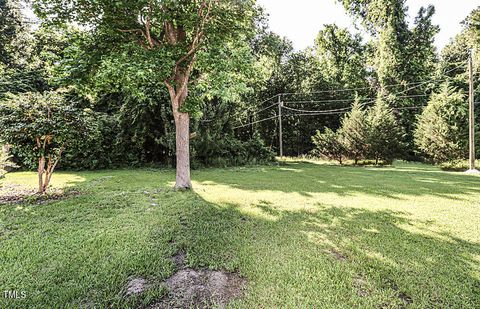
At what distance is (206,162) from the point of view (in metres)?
12.5

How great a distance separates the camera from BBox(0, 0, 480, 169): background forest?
5762 mm

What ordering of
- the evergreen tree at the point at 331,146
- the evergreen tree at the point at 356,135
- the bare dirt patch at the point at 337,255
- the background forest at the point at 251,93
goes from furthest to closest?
1. the evergreen tree at the point at 331,146
2. the evergreen tree at the point at 356,135
3. the background forest at the point at 251,93
4. the bare dirt patch at the point at 337,255

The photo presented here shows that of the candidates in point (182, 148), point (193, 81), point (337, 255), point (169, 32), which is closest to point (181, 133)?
point (182, 148)

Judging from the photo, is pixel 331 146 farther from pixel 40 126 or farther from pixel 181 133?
pixel 40 126

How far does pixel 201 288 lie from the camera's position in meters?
2.18

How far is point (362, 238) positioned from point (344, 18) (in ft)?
86.5

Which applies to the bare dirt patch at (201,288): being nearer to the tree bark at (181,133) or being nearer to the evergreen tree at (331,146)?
the tree bark at (181,133)

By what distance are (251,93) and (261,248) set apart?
17766 mm

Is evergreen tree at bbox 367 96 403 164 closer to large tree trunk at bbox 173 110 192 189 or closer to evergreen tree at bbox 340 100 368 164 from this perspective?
evergreen tree at bbox 340 100 368 164

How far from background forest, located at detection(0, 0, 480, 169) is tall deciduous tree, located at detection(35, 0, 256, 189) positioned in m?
0.11

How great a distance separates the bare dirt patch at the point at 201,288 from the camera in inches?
77.7

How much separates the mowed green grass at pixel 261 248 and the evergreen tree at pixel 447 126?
10958mm

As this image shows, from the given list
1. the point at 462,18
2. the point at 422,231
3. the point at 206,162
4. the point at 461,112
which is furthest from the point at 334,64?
the point at 422,231

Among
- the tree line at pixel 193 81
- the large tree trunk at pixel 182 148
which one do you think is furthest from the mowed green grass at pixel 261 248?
the tree line at pixel 193 81
